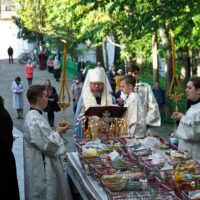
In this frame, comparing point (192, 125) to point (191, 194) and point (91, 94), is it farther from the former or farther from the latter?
point (91, 94)

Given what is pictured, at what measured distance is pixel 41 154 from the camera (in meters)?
8.46

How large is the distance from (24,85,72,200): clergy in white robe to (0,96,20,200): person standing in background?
199 mm

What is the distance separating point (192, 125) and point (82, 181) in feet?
4.34

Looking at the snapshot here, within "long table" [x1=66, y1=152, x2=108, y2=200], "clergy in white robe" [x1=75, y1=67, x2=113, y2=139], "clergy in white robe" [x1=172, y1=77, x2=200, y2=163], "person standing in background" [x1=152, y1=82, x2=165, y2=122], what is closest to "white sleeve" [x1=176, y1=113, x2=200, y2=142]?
"clergy in white robe" [x1=172, y1=77, x2=200, y2=163]

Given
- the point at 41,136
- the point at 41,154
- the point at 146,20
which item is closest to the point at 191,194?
the point at 41,136

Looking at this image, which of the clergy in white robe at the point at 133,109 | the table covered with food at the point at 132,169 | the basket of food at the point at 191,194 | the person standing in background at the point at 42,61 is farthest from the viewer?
the person standing in background at the point at 42,61

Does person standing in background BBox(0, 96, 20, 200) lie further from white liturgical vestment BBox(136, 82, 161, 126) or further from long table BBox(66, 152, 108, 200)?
white liturgical vestment BBox(136, 82, 161, 126)

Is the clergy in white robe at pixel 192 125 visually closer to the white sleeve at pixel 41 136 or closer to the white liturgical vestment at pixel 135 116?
the white sleeve at pixel 41 136

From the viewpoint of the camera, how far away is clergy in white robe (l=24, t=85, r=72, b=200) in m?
8.28

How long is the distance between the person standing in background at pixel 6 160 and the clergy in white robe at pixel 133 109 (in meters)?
1.85

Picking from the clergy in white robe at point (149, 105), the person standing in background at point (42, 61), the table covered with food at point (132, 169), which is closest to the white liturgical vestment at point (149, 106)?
the clergy in white robe at point (149, 105)

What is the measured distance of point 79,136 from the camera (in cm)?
1009

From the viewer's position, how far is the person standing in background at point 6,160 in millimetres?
8414

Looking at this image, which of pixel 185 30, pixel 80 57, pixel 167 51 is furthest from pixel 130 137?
pixel 80 57
